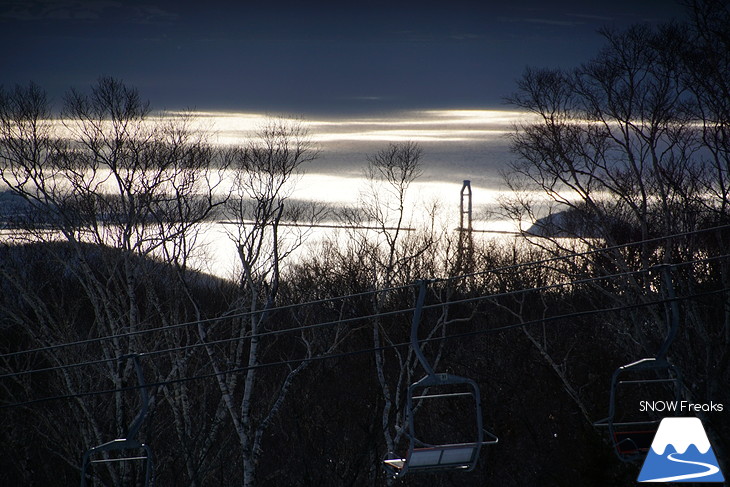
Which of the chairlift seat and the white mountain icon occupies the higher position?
the white mountain icon

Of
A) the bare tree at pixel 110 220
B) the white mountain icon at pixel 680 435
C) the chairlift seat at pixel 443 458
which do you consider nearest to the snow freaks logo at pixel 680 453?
the white mountain icon at pixel 680 435

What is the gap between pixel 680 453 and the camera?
23.9 feet

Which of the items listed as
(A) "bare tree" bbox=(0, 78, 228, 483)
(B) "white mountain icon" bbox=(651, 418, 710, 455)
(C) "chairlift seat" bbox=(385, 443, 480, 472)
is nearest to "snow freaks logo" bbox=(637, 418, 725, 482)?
(B) "white mountain icon" bbox=(651, 418, 710, 455)

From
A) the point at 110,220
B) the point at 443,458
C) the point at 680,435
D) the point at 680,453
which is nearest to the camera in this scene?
the point at 680,435

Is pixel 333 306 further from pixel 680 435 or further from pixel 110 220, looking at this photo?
pixel 680 435

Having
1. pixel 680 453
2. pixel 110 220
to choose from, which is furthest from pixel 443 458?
pixel 110 220

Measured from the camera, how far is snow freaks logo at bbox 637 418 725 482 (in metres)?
7.12

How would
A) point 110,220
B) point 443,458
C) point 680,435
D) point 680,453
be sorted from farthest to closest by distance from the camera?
point 110,220 → point 443,458 → point 680,453 → point 680,435

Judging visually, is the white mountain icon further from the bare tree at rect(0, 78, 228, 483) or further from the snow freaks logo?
the bare tree at rect(0, 78, 228, 483)

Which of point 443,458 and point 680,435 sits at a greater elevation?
point 680,435

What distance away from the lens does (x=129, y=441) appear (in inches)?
312

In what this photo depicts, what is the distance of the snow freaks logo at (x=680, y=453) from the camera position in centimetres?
712

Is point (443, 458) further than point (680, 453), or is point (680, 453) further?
point (443, 458)

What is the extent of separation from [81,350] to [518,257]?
2693 cm
